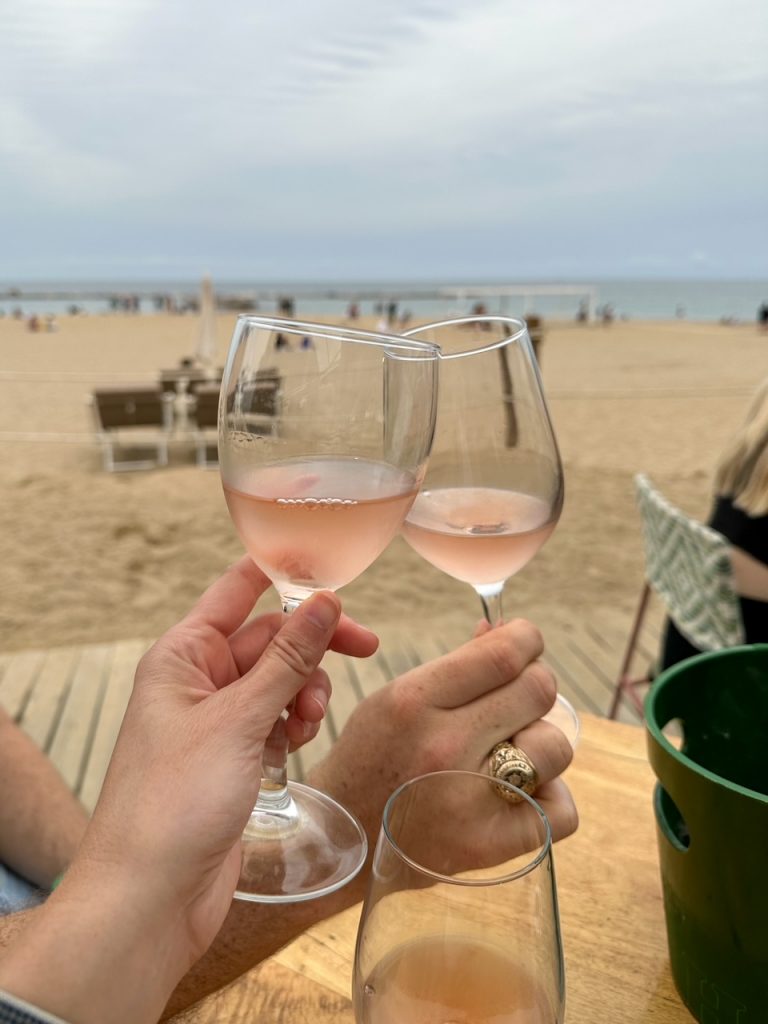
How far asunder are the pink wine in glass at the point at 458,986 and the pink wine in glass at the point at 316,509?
1.66ft

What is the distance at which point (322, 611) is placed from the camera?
967 mm

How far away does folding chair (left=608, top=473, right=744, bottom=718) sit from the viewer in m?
2.68

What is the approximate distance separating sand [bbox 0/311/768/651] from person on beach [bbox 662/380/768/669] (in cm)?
202

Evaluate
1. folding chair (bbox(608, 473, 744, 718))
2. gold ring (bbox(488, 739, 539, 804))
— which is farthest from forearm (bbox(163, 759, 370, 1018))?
folding chair (bbox(608, 473, 744, 718))

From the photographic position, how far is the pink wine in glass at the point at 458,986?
664mm

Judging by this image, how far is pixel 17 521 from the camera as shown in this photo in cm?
705

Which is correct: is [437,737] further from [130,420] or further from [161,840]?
[130,420]

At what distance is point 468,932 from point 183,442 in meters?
9.94

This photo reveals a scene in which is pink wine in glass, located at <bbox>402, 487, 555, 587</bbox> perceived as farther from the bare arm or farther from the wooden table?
the wooden table

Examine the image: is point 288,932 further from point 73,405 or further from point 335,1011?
point 73,405

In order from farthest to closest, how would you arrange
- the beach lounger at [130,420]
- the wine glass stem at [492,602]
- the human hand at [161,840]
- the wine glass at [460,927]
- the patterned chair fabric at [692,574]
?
1. the beach lounger at [130,420]
2. the patterned chair fabric at [692,574]
3. the wine glass stem at [492,602]
4. the human hand at [161,840]
5. the wine glass at [460,927]

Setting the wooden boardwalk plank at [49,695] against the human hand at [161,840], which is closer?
the human hand at [161,840]

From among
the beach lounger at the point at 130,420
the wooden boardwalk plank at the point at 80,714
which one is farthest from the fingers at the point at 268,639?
the beach lounger at the point at 130,420

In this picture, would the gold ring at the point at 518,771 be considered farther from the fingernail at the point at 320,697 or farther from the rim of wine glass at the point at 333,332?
the rim of wine glass at the point at 333,332
